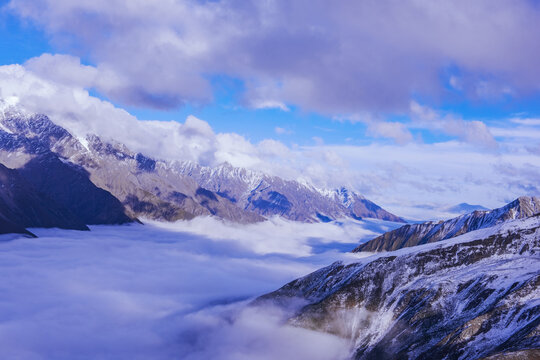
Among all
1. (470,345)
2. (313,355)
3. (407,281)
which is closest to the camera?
(470,345)

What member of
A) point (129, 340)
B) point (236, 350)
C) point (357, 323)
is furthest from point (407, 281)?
point (129, 340)

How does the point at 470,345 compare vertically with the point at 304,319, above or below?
above

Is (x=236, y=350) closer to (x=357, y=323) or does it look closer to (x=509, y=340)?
(x=357, y=323)

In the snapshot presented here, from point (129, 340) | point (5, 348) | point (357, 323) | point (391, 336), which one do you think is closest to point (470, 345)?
point (391, 336)

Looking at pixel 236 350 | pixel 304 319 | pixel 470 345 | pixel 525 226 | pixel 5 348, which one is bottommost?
pixel 5 348

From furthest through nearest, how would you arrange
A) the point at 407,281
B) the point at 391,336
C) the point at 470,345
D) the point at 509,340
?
the point at 407,281
the point at 391,336
the point at 470,345
the point at 509,340

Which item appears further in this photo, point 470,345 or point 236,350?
point 236,350
